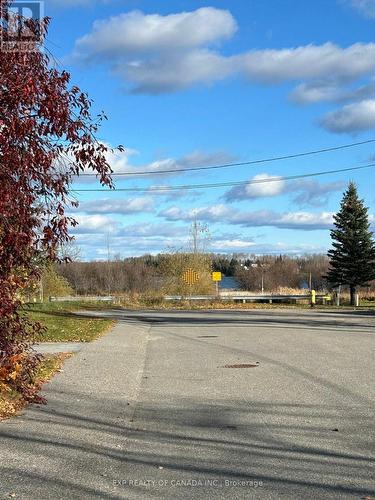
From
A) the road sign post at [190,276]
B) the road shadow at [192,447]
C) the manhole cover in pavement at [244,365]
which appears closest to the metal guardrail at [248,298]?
the road sign post at [190,276]

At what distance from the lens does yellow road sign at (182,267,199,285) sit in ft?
165

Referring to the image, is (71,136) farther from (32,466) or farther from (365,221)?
(365,221)

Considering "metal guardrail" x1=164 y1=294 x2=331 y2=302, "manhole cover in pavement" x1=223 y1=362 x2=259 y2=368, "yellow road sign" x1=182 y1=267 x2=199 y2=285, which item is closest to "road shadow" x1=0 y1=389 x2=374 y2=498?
"manhole cover in pavement" x1=223 y1=362 x2=259 y2=368

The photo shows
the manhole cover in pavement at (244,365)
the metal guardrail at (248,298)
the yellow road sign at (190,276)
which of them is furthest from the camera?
the yellow road sign at (190,276)

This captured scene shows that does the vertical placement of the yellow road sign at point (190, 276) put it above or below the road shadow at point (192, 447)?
above

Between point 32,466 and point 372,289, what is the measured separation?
62.9m

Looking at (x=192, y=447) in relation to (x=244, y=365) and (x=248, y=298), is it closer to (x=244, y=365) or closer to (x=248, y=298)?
(x=244, y=365)

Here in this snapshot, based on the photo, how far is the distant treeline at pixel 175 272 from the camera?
51659mm

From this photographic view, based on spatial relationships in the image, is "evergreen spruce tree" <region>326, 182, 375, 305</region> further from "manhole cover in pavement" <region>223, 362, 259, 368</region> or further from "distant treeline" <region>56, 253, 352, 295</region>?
"manhole cover in pavement" <region>223, 362, 259, 368</region>

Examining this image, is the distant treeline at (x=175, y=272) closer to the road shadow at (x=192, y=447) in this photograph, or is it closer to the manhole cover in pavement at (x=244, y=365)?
the manhole cover in pavement at (x=244, y=365)

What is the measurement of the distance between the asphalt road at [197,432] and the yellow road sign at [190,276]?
36.7 metres

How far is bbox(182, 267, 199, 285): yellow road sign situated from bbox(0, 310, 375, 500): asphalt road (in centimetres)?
3673

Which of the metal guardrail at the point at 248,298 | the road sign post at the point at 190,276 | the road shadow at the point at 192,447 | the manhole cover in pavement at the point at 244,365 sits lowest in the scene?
the road shadow at the point at 192,447

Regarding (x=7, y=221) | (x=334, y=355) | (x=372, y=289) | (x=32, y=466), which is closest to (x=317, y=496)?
(x=32, y=466)
